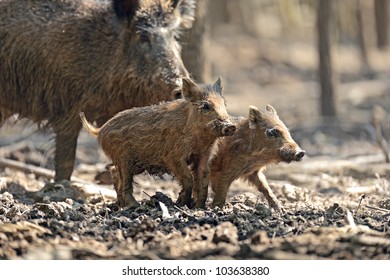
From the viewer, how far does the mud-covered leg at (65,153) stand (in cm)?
1036

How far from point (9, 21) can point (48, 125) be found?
48.6 inches

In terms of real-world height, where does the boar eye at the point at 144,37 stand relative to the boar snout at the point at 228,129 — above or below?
above

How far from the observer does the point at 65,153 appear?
1042 cm

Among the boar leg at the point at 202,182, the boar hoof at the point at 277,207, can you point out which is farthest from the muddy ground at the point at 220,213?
the boar leg at the point at 202,182

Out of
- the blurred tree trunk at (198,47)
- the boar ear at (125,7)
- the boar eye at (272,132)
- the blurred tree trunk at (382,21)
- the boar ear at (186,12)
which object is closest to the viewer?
the boar eye at (272,132)

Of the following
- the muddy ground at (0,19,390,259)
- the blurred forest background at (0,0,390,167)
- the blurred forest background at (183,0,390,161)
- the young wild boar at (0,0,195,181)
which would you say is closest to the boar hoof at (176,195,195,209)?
the muddy ground at (0,19,390,259)

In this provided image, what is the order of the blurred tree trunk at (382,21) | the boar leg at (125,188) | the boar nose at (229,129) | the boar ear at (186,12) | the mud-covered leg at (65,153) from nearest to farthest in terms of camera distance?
the boar nose at (229,129), the boar leg at (125,188), the mud-covered leg at (65,153), the boar ear at (186,12), the blurred tree trunk at (382,21)

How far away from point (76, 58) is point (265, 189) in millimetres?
3132

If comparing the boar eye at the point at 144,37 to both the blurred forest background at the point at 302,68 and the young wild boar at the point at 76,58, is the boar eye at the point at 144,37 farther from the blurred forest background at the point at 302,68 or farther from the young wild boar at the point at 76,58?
the blurred forest background at the point at 302,68

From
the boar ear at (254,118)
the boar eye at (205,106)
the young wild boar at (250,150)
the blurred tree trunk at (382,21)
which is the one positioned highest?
the blurred tree trunk at (382,21)

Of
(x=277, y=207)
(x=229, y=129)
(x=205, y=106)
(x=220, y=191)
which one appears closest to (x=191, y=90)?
(x=205, y=106)

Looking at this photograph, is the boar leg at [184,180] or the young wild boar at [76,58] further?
the young wild boar at [76,58]

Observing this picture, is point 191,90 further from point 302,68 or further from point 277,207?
point 302,68

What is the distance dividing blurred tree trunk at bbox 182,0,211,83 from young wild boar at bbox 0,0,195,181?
1.38m
